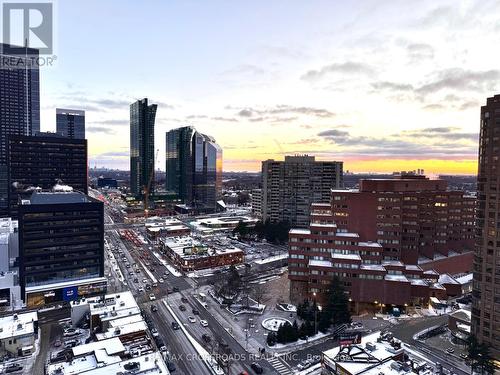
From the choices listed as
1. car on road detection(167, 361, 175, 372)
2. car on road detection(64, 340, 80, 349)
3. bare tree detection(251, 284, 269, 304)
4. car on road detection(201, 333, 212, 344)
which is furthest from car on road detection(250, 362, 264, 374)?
car on road detection(64, 340, 80, 349)

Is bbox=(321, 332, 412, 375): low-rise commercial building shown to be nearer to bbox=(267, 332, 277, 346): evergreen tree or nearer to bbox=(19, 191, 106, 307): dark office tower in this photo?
bbox=(267, 332, 277, 346): evergreen tree

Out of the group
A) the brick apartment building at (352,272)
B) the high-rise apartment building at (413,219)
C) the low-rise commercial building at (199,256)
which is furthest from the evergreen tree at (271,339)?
the low-rise commercial building at (199,256)

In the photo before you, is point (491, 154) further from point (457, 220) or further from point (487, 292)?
point (457, 220)

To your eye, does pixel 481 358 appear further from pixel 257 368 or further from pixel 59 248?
pixel 59 248

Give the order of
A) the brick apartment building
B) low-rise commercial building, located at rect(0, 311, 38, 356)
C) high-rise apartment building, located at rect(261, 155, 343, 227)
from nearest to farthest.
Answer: low-rise commercial building, located at rect(0, 311, 38, 356)
the brick apartment building
high-rise apartment building, located at rect(261, 155, 343, 227)

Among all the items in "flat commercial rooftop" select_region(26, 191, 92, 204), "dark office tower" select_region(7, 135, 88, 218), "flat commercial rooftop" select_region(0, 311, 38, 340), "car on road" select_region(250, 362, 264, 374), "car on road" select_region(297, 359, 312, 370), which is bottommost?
"car on road" select_region(297, 359, 312, 370)

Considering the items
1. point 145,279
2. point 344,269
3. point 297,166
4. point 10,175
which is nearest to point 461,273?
point 344,269

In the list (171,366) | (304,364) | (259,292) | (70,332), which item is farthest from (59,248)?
(304,364)
